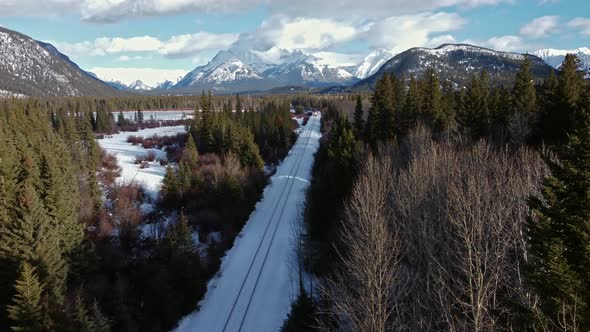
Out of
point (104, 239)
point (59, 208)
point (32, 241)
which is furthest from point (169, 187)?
point (32, 241)

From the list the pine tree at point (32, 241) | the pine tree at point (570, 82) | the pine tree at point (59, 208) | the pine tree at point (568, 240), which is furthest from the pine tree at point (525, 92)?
the pine tree at point (32, 241)

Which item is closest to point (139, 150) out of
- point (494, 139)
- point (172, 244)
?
point (172, 244)

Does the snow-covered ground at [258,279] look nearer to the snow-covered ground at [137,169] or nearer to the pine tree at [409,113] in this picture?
the pine tree at [409,113]

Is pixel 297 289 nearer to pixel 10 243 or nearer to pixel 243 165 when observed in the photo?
pixel 10 243

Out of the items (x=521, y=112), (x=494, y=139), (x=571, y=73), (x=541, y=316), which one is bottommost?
(x=541, y=316)

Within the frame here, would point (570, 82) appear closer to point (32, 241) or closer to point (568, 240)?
point (568, 240)

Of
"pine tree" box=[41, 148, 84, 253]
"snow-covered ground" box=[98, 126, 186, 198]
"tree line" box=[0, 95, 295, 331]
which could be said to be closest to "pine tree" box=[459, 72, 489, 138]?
"tree line" box=[0, 95, 295, 331]
